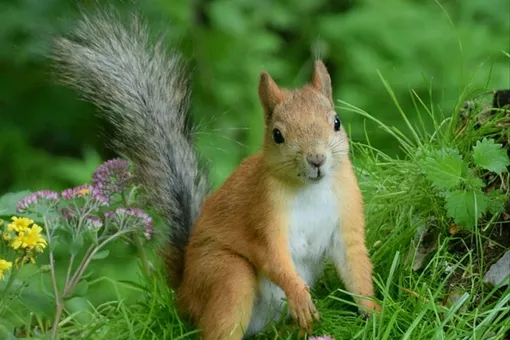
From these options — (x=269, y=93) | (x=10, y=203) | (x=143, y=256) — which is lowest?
(x=143, y=256)

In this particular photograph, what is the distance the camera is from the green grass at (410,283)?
96.0 inches

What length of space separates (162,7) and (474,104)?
1600 mm

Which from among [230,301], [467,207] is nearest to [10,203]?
[230,301]

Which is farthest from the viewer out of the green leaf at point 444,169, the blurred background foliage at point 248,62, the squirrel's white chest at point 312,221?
the blurred background foliage at point 248,62

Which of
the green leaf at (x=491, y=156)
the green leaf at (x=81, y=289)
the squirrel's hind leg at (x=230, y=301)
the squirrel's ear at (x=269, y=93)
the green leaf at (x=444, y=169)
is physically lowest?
the squirrel's hind leg at (x=230, y=301)

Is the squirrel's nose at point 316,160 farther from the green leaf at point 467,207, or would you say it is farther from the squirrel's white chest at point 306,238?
the green leaf at point 467,207

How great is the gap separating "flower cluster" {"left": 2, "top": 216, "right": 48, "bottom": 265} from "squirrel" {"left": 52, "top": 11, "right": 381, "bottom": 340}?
407mm

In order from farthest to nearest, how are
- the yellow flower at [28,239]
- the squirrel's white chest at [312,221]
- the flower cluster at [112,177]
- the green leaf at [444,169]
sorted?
1. the flower cluster at [112,177]
2. the green leaf at [444,169]
3. the squirrel's white chest at [312,221]
4. the yellow flower at [28,239]

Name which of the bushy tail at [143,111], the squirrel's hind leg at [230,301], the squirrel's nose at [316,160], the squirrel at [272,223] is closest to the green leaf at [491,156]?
the squirrel at [272,223]

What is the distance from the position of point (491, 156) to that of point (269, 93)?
1.65 feet

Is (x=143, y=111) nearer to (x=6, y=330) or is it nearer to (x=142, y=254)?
(x=142, y=254)

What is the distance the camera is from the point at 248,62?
178 inches

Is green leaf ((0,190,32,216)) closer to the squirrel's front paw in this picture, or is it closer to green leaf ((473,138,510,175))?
the squirrel's front paw

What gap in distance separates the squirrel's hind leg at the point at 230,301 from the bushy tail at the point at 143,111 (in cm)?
29
